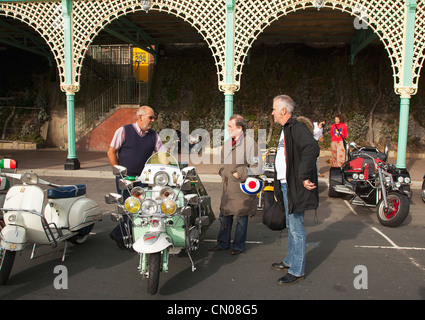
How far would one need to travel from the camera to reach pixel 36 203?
12.5ft

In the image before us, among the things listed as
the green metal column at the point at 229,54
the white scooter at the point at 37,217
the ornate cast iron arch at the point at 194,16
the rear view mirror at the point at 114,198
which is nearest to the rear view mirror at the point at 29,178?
the white scooter at the point at 37,217

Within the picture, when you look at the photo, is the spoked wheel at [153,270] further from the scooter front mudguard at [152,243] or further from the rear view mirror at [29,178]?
the rear view mirror at [29,178]

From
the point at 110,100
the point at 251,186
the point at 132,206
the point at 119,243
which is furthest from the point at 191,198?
the point at 110,100

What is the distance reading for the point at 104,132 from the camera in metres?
16.2

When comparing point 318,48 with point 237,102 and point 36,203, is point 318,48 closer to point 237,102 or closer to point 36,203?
point 237,102

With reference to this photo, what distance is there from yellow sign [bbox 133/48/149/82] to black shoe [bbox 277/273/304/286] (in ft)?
54.7

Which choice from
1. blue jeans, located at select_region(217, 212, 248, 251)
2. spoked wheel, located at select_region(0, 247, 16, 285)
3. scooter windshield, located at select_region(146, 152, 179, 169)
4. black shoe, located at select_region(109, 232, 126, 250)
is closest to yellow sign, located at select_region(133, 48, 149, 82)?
black shoe, located at select_region(109, 232, 126, 250)

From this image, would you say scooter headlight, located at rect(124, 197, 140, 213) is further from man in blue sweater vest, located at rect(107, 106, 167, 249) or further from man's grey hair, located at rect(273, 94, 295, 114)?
man's grey hair, located at rect(273, 94, 295, 114)

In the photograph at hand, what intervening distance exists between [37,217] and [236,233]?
2185 mm

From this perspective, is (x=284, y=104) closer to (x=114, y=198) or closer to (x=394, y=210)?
(x=114, y=198)

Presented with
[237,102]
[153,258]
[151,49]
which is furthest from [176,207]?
[151,49]

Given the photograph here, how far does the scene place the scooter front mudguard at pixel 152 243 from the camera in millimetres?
3238

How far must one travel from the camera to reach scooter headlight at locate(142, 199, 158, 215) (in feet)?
11.2
